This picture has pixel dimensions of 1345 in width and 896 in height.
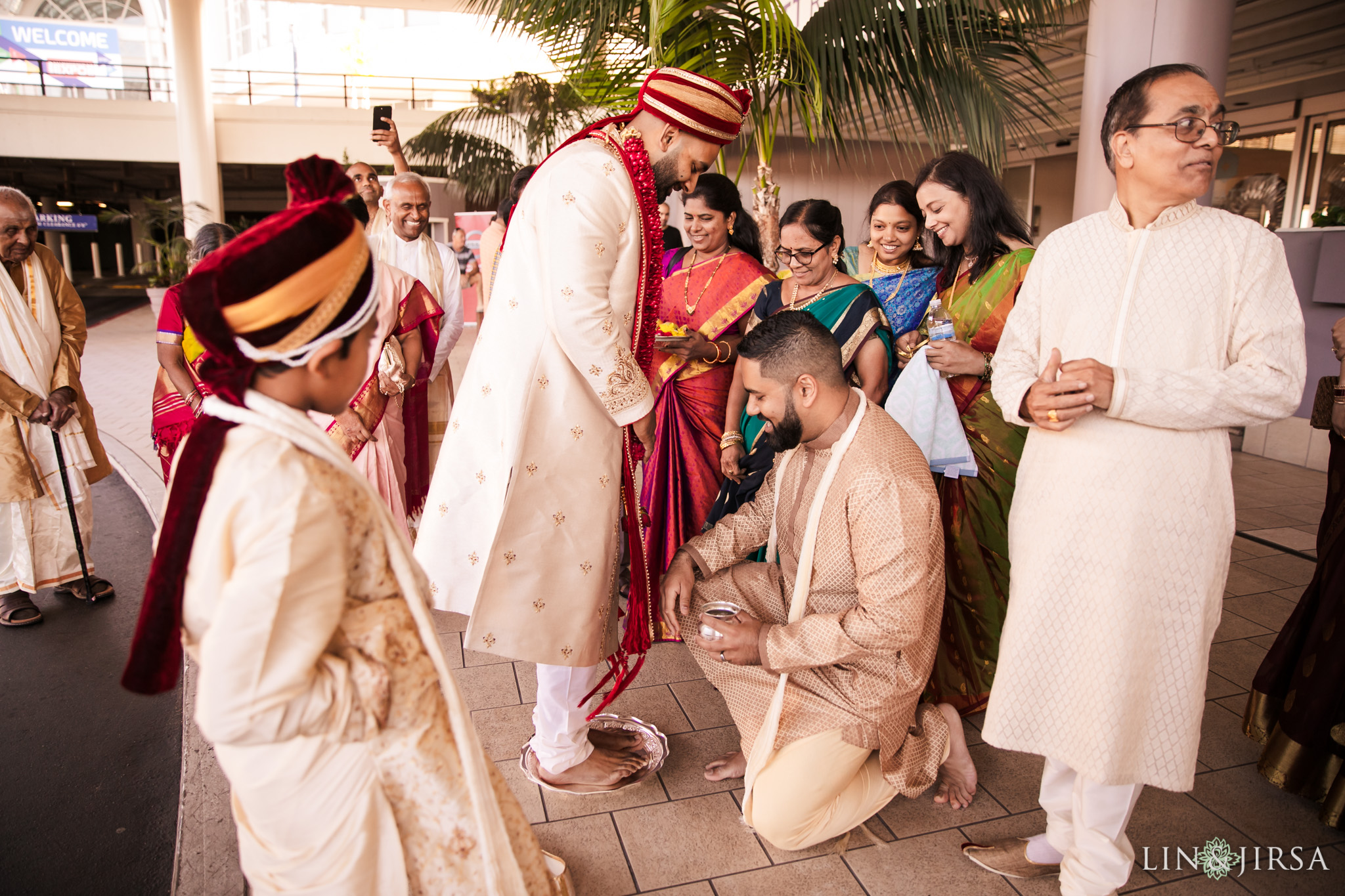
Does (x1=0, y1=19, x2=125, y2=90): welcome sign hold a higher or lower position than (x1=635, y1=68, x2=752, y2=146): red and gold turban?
higher

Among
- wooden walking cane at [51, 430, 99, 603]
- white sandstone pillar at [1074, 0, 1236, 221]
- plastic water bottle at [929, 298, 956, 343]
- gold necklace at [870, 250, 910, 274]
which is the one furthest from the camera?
white sandstone pillar at [1074, 0, 1236, 221]

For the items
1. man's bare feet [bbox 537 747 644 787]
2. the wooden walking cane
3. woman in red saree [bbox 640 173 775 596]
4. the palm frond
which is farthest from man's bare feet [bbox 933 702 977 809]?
the wooden walking cane

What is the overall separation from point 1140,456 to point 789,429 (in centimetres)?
77

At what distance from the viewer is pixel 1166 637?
5.76 ft

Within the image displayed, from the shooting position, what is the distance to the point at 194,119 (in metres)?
16.3

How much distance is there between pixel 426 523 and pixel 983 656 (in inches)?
69.7

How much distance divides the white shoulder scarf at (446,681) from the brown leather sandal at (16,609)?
3.16m

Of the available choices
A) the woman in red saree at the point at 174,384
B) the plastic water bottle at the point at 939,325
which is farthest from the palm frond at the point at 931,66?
the woman in red saree at the point at 174,384

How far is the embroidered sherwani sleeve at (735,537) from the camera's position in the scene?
7.93 ft

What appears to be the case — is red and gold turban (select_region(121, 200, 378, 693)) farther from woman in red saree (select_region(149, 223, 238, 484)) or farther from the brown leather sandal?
the brown leather sandal

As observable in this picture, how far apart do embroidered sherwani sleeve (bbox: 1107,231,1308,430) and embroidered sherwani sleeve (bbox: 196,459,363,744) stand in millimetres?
1497

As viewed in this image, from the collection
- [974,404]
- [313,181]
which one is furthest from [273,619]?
[974,404]

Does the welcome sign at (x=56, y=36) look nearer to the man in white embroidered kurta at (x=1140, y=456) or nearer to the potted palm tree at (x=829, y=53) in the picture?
the potted palm tree at (x=829, y=53)

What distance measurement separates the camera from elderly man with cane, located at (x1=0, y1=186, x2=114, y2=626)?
333cm
